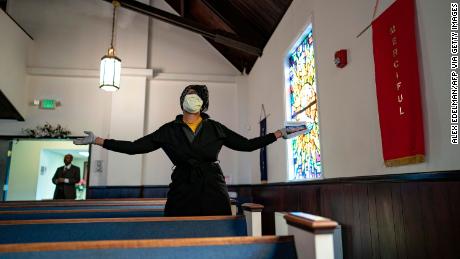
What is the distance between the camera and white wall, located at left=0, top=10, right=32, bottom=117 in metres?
5.39

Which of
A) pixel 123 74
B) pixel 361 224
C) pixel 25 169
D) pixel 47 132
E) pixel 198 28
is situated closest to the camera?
pixel 361 224

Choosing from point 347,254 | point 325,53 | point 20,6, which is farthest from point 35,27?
point 347,254

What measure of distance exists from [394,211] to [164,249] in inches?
57.9

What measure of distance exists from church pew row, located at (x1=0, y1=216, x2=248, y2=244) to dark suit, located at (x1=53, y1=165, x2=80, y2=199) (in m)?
4.71

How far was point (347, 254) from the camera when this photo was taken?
96.7 inches

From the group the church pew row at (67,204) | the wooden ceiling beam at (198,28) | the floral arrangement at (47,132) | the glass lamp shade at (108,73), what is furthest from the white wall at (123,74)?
the church pew row at (67,204)

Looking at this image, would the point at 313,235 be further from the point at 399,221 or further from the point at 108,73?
the point at 108,73

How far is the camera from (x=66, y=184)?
5.80 m

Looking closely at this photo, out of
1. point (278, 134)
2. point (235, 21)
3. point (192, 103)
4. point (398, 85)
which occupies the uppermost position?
point (235, 21)

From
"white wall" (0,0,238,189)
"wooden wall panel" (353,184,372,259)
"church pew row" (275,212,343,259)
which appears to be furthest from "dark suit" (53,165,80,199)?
"church pew row" (275,212,343,259)

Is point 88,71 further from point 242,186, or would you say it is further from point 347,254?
point 347,254

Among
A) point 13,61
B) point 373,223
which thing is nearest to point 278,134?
point 373,223

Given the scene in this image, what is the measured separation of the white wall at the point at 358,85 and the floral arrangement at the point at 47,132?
4.10 metres

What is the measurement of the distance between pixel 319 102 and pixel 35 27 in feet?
19.3
